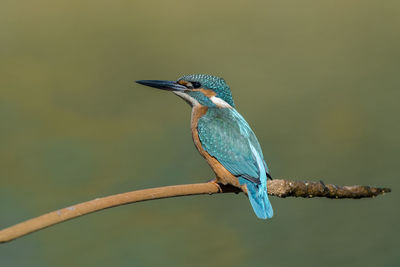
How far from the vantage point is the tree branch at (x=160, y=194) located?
1.76 metres

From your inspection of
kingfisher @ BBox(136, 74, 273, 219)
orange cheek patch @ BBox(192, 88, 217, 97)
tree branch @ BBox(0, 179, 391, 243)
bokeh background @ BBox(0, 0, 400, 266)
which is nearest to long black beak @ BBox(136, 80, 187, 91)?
kingfisher @ BBox(136, 74, 273, 219)

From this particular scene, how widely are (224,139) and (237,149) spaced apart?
0.31 ft

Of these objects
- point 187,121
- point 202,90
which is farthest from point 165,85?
point 187,121

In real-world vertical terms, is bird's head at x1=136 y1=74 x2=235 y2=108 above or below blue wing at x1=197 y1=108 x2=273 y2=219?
above

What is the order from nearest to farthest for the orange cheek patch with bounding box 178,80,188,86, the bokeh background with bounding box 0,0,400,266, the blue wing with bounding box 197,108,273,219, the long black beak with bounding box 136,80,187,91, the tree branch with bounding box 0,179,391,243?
the tree branch with bounding box 0,179,391,243, the blue wing with bounding box 197,108,273,219, the long black beak with bounding box 136,80,187,91, the orange cheek patch with bounding box 178,80,188,86, the bokeh background with bounding box 0,0,400,266

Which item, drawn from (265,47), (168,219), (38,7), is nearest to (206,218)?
(168,219)

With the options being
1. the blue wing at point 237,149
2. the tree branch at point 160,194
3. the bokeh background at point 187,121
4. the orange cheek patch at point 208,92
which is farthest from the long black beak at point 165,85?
the bokeh background at point 187,121

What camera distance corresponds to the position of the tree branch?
1.76 metres

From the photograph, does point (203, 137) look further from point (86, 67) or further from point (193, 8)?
point (193, 8)

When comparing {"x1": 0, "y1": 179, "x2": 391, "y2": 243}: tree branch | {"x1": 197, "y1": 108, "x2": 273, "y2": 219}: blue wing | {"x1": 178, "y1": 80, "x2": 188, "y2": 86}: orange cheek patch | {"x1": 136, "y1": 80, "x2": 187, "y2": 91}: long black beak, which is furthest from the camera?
{"x1": 178, "y1": 80, "x2": 188, "y2": 86}: orange cheek patch

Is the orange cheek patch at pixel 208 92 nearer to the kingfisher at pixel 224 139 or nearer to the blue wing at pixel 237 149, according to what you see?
the kingfisher at pixel 224 139

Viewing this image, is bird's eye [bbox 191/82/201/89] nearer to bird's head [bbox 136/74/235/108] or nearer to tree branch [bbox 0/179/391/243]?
bird's head [bbox 136/74/235/108]

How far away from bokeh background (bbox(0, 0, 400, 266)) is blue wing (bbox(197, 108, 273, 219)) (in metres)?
1.19

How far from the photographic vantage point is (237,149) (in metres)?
3.09
